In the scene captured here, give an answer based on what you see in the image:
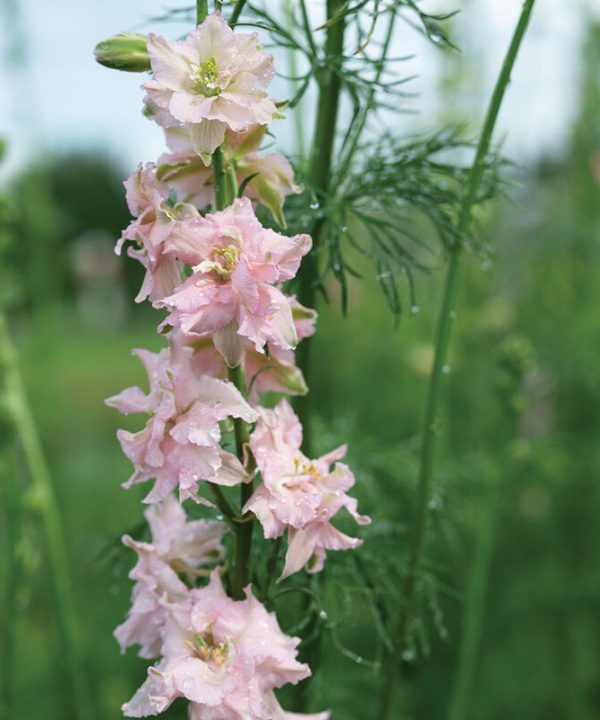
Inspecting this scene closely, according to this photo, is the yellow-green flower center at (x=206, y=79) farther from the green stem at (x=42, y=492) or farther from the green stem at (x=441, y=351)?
the green stem at (x=42, y=492)

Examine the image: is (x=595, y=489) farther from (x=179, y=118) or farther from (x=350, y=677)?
(x=179, y=118)

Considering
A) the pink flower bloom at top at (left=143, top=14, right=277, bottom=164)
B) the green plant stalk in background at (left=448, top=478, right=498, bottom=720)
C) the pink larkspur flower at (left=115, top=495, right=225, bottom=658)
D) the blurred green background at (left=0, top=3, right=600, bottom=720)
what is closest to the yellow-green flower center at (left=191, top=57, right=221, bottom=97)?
the pink flower bloom at top at (left=143, top=14, right=277, bottom=164)

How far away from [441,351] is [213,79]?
388mm

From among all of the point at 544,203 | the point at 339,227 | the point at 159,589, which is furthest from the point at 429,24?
the point at 544,203

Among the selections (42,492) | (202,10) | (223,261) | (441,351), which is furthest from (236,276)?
(42,492)

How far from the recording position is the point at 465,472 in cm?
169

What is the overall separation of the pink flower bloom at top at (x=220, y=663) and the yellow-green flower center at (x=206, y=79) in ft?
1.26

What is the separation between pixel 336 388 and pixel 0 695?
4.85 feet

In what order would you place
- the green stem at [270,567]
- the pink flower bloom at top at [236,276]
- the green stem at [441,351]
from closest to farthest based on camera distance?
the pink flower bloom at top at [236,276] < the green stem at [270,567] < the green stem at [441,351]

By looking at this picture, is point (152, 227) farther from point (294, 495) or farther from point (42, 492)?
point (42, 492)

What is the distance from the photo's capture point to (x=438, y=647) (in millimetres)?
2201

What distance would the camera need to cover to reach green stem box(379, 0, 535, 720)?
3.00ft

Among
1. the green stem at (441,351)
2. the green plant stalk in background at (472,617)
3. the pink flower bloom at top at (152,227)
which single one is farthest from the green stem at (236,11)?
the green plant stalk in background at (472,617)

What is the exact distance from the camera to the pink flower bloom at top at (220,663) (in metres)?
0.70
